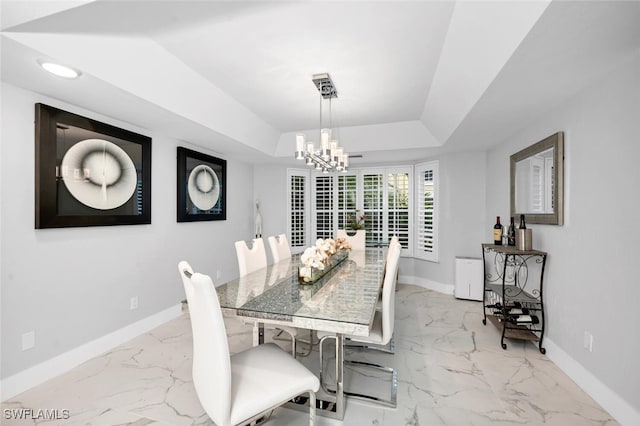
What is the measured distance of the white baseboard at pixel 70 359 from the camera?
2008 mm

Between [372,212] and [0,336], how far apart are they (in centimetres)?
471

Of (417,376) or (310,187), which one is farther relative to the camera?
(310,187)

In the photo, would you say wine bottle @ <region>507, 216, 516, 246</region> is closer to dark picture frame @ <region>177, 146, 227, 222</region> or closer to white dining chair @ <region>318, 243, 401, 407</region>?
white dining chair @ <region>318, 243, 401, 407</region>

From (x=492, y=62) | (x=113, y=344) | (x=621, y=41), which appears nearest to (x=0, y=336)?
(x=113, y=344)

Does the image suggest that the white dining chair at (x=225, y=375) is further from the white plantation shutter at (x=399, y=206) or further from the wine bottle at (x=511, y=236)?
the white plantation shutter at (x=399, y=206)

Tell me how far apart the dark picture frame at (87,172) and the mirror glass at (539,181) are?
391cm

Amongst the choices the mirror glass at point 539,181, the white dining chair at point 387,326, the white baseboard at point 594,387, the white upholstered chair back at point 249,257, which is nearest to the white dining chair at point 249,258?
the white upholstered chair back at point 249,257

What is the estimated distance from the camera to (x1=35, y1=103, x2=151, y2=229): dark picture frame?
2188mm

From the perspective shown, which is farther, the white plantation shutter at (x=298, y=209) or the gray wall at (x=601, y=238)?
the white plantation shutter at (x=298, y=209)

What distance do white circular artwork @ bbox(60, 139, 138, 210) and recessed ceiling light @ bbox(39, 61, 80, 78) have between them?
70 centimetres

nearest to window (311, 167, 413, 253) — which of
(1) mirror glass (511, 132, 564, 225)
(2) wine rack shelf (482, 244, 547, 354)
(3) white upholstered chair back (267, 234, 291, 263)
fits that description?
(1) mirror glass (511, 132, 564, 225)

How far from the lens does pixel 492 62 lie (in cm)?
187

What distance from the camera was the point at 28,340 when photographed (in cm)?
212

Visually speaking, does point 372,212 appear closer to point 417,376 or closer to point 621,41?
point 417,376
